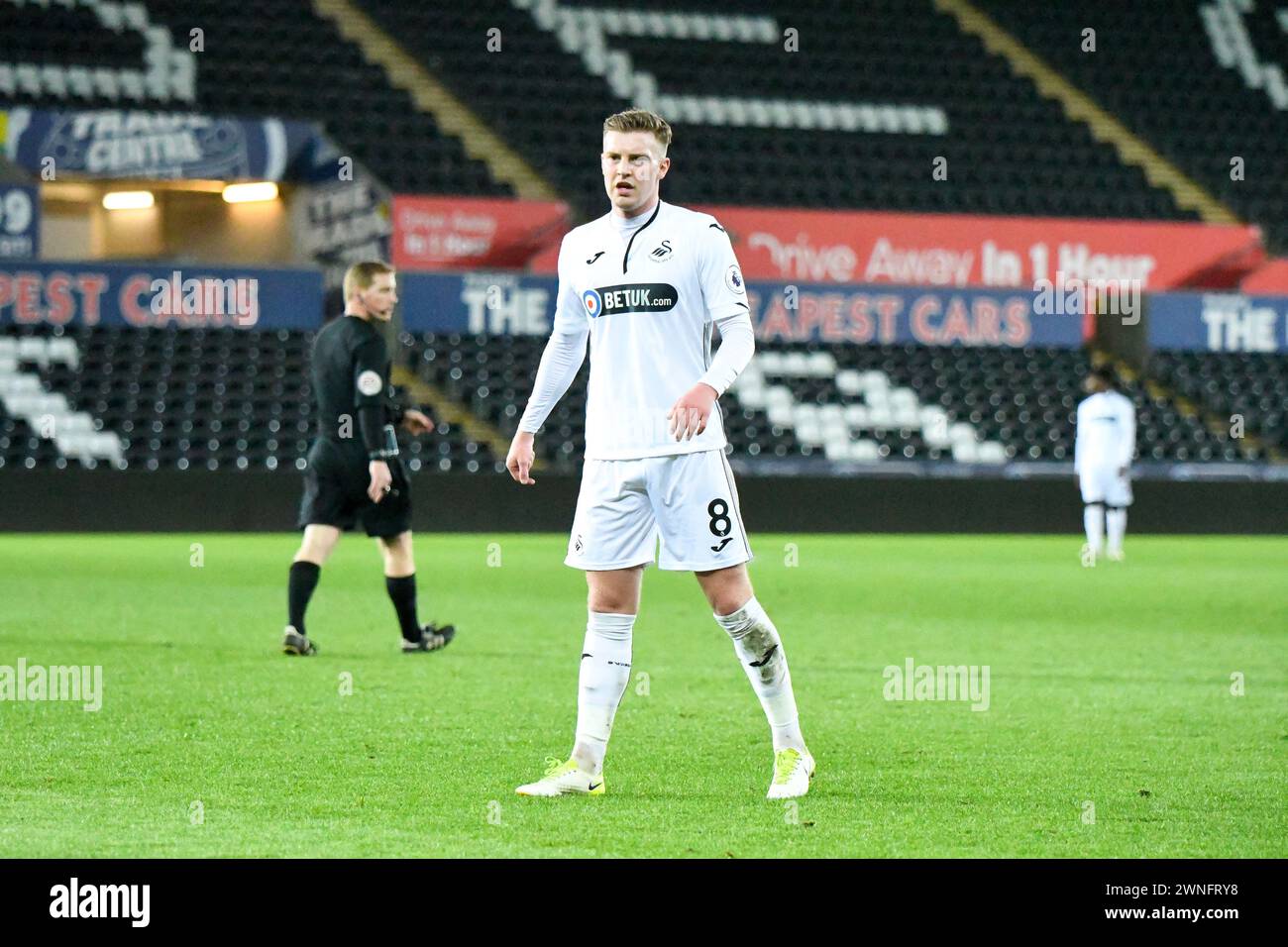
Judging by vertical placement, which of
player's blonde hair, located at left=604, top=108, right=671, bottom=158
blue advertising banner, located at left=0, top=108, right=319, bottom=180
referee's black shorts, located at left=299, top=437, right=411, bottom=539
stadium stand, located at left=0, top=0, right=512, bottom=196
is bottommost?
referee's black shorts, located at left=299, top=437, right=411, bottom=539

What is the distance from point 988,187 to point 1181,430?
231 inches

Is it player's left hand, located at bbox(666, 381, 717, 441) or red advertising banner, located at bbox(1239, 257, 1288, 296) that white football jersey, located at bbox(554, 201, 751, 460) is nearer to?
player's left hand, located at bbox(666, 381, 717, 441)

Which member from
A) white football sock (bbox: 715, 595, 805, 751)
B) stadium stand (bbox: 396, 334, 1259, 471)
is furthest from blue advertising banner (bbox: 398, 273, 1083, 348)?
white football sock (bbox: 715, 595, 805, 751)

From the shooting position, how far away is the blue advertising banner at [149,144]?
2692 cm

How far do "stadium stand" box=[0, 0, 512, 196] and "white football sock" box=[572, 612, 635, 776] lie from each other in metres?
23.9

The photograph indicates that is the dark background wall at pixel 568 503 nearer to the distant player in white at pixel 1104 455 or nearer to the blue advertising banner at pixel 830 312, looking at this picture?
the blue advertising banner at pixel 830 312

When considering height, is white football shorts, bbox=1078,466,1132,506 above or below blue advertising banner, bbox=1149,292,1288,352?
below

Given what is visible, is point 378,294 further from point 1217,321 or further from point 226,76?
point 1217,321

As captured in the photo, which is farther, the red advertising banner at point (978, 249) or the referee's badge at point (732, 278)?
the red advertising banner at point (978, 249)

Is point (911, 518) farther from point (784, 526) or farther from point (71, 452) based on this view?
point (71, 452)

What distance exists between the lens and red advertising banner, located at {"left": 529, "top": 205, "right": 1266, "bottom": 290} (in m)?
30.1

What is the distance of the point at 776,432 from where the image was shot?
28.5 metres

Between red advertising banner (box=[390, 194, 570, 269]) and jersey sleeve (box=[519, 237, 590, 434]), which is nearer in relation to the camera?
jersey sleeve (box=[519, 237, 590, 434])

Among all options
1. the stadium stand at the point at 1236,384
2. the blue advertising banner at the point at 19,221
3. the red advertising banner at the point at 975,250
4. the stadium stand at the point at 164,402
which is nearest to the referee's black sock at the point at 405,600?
the stadium stand at the point at 164,402
